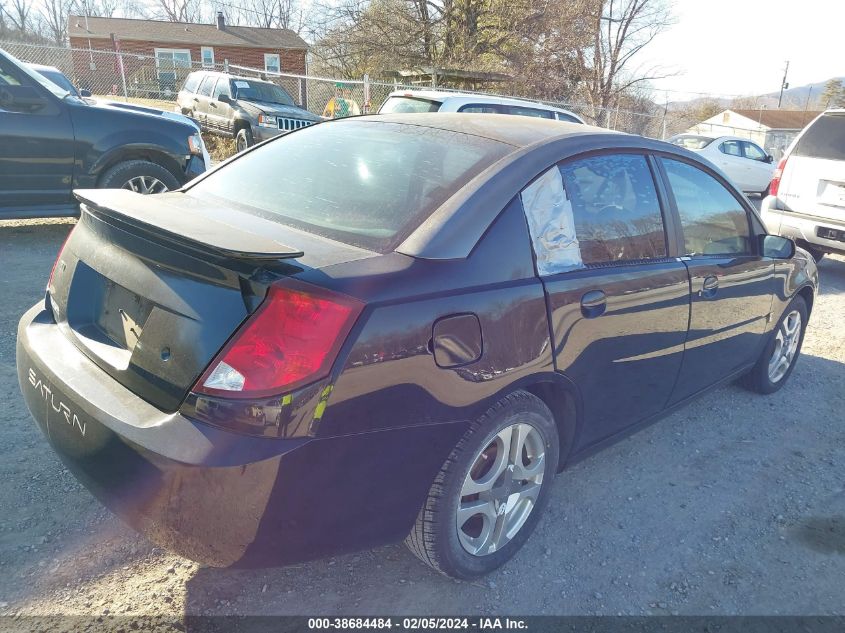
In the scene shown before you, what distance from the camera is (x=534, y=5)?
23.5 meters

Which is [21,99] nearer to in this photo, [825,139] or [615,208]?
[615,208]

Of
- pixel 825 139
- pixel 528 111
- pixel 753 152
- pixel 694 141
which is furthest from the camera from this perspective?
pixel 753 152

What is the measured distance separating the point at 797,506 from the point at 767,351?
1333mm

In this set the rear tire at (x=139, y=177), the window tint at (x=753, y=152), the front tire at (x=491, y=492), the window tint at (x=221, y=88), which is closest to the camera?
the front tire at (x=491, y=492)

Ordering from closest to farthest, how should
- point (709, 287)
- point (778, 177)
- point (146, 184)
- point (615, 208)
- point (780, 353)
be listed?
point (615, 208) < point (709, 287) < point (780, 353) < point (146, 184) < point (778, 177)

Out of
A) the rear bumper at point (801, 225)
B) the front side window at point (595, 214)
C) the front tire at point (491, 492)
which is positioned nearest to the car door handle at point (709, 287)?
the front side window at point (595, 214)

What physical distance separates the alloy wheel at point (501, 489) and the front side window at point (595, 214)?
665mm

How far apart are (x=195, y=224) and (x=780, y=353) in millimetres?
4013

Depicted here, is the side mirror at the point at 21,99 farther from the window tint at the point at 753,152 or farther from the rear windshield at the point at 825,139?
the window tint at the point at 753,152

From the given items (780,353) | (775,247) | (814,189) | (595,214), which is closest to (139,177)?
(595,214)

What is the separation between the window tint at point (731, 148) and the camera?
15.7m

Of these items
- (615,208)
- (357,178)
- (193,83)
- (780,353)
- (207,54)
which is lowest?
(780,353)

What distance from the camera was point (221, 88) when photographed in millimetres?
Result: 15250

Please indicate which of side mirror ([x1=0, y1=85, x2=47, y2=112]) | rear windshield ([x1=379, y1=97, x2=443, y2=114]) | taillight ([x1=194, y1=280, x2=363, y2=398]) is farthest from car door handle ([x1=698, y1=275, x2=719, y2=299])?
side mirror ([x1=0, y1=85, x2=47, y2=112])
